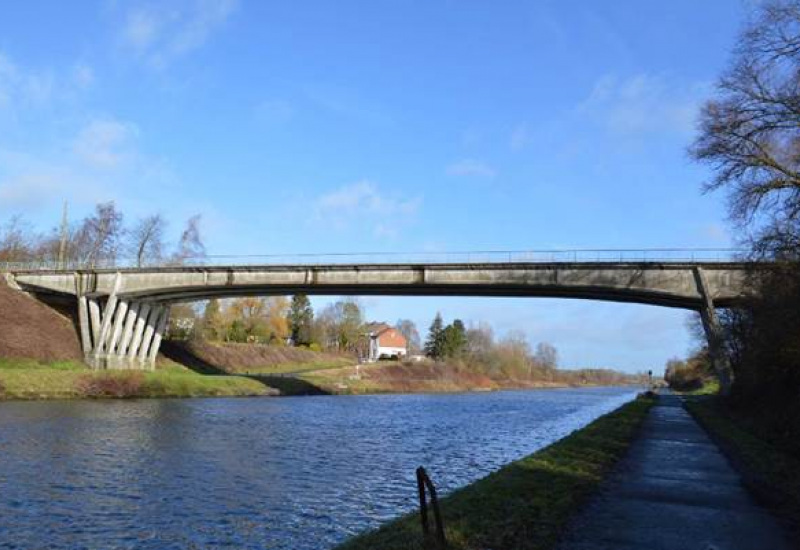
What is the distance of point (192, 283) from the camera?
58688 millimetres

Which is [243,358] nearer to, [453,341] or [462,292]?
[462,292]

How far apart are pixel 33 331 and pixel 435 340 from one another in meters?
103

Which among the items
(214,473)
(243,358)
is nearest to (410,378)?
(243,358)

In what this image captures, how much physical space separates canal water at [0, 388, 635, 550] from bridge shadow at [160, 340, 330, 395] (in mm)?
30429

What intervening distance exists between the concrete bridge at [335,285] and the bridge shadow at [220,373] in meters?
10.1

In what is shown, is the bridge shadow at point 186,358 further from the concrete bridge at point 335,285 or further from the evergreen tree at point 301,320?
the evergreen tree at point 301,320

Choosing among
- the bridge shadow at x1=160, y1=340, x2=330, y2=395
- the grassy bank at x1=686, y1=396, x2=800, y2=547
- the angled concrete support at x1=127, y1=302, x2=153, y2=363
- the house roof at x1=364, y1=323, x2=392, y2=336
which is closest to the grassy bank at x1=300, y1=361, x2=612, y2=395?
the bridge shadow at x1=160, y1=340, x2=330, y2=395

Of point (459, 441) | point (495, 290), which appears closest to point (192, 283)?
point (495, 290)

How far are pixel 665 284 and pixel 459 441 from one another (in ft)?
75.6

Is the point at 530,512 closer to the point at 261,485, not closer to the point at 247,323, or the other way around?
the point at 261,485

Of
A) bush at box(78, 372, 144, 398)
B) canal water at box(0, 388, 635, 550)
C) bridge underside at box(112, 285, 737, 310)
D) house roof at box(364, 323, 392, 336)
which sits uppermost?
house roof at box(364, 323, 392, 336)

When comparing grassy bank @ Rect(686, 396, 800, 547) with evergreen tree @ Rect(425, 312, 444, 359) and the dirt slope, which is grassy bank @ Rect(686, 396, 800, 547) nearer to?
the dirt slope

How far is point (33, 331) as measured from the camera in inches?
2309

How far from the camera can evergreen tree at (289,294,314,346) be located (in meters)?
133
